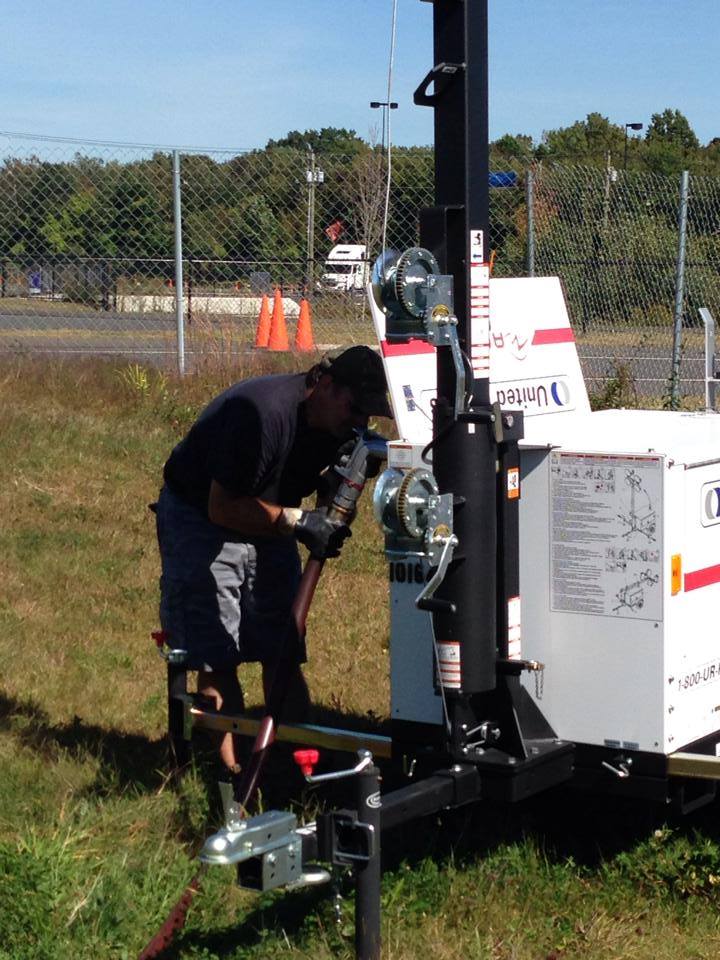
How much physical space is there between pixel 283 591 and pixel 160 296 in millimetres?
6987


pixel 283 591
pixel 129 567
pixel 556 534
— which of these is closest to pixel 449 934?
pixel 556 534

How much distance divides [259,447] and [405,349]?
2.04ft

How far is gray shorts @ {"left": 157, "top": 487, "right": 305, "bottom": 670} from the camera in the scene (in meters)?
5.09

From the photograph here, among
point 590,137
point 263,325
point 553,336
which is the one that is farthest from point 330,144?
point 590,137

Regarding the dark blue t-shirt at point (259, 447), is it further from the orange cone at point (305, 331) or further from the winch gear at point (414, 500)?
the orange cone at point (305, 331)

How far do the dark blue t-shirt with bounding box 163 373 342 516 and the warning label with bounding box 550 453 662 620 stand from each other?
1.03 m

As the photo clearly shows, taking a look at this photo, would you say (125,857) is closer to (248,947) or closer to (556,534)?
(248,947)

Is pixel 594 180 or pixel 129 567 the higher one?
pixel 594 180

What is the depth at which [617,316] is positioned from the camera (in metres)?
12.4

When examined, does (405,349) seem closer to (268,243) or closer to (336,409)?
(336,409)

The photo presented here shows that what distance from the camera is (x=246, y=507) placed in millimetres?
Answer: 4738

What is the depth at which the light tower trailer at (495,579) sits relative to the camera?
3.72 m

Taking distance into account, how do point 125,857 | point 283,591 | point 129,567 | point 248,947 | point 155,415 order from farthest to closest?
point 155,415, point 129,567, point 283,591, point 125,857, point 248,947

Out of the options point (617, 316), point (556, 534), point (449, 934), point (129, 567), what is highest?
point (617, 316)
